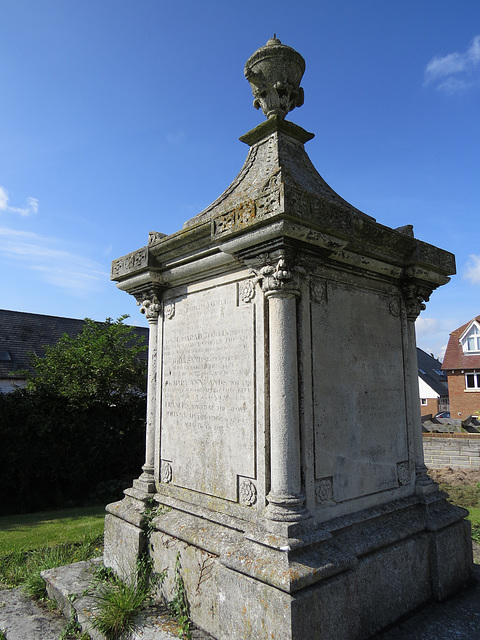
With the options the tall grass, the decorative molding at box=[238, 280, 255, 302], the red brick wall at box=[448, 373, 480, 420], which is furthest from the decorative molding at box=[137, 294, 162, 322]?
the red brick wall at box=[448, 373, 480, 420]

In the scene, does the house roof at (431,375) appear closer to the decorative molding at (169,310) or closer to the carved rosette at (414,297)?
the carved rosette at (414,297)

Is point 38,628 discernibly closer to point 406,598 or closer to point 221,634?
point 221,634

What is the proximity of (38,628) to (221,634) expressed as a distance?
1.61 metres

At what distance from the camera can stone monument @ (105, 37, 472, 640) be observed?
2824 mm

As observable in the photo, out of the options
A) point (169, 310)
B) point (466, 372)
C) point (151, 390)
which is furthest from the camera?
point (466, 372)

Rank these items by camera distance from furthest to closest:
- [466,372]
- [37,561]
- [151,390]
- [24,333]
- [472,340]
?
[472,340], [466,372], [24,333], [37,561], [151,390]

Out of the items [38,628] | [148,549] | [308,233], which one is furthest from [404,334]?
[38,628]

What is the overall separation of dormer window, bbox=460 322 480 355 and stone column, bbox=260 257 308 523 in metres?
30.2

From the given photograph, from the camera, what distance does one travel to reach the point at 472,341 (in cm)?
2942

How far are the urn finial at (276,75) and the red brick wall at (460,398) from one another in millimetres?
29647

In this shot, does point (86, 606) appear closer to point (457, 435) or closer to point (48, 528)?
point (48, 528)

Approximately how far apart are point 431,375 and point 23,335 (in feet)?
111

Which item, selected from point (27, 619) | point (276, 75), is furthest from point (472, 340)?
point (27, 619)

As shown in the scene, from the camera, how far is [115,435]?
10180mm
